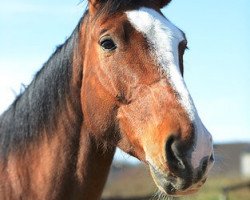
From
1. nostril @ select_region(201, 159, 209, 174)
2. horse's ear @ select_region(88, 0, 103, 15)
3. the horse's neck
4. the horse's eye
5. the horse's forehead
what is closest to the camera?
nostril @ select_region(201, 159, 209, 174)

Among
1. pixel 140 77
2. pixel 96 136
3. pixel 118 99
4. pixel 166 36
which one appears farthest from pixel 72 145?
pixel 166 36

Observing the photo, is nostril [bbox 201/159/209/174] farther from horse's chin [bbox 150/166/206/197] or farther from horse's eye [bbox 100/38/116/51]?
horse's eye [bbox 100/38/116/51]

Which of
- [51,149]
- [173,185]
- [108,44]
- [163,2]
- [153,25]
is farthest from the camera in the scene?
[163,2]

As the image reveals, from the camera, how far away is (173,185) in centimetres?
355

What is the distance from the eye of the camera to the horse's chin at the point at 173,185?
3480mm

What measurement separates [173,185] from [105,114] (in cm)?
93

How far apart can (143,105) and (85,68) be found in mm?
773

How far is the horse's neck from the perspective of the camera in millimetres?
4359

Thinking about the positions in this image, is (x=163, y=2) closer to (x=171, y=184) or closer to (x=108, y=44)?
(x=108, y=44)

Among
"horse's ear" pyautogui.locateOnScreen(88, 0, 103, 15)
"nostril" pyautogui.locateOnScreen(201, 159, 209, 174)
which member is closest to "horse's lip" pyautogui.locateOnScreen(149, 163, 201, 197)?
"nostril" pyautogui.locateOnScreen(201, 159, 209, 174)

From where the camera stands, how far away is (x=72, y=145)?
4445 millimetres

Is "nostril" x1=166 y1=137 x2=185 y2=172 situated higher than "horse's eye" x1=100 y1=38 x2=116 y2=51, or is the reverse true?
"horse's eye" x1=100 y1=38 x2=116 y2=51

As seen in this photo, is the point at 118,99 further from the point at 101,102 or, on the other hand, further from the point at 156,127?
the point at 156,127

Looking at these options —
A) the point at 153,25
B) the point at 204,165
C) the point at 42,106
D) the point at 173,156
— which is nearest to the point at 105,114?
the point at 42,106
